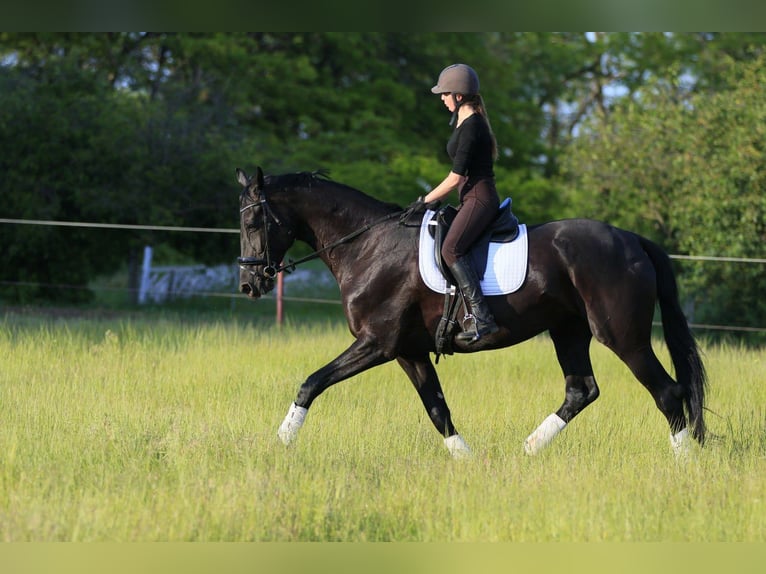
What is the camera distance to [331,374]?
6656mm

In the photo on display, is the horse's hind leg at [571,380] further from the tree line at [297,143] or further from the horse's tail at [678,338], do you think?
the tree line at [297,143]

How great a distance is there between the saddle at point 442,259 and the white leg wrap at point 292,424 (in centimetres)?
102

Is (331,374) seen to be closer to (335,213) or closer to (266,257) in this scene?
(266,257)

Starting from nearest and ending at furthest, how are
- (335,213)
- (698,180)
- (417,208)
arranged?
(417,208), (335,213), (698,180)

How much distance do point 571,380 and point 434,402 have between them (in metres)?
1.00

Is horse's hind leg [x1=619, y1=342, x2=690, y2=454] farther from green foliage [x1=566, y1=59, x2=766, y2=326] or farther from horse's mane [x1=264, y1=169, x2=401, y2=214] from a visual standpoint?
green foliage [x1=566, y1=59, x2=766, y2=326]

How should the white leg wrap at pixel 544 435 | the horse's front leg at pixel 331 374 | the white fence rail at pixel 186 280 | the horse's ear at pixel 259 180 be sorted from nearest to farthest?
1. the horse's front leg at pixel 331 374
2. the white leg wrap at pixel 544 435
3. the horse's ear at pixel 259 180
4. the white fence rail at pixel 186 280

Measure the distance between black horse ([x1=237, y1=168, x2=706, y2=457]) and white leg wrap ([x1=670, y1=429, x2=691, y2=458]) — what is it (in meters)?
0.01

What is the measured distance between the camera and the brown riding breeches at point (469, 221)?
6543mm

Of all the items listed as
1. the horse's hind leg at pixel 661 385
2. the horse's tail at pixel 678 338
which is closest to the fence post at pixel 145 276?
the horse's tail at pixel 678 338

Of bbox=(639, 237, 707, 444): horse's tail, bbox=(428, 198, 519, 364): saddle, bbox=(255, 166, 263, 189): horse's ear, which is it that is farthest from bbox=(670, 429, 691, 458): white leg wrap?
bbox=(255, 166, 263, 189): horse's ear

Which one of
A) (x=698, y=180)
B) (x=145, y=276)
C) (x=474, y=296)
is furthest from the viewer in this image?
(x=145, y=276)

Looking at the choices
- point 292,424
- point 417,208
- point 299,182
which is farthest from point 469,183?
point 292,424

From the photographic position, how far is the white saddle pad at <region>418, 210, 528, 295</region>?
6648mm
